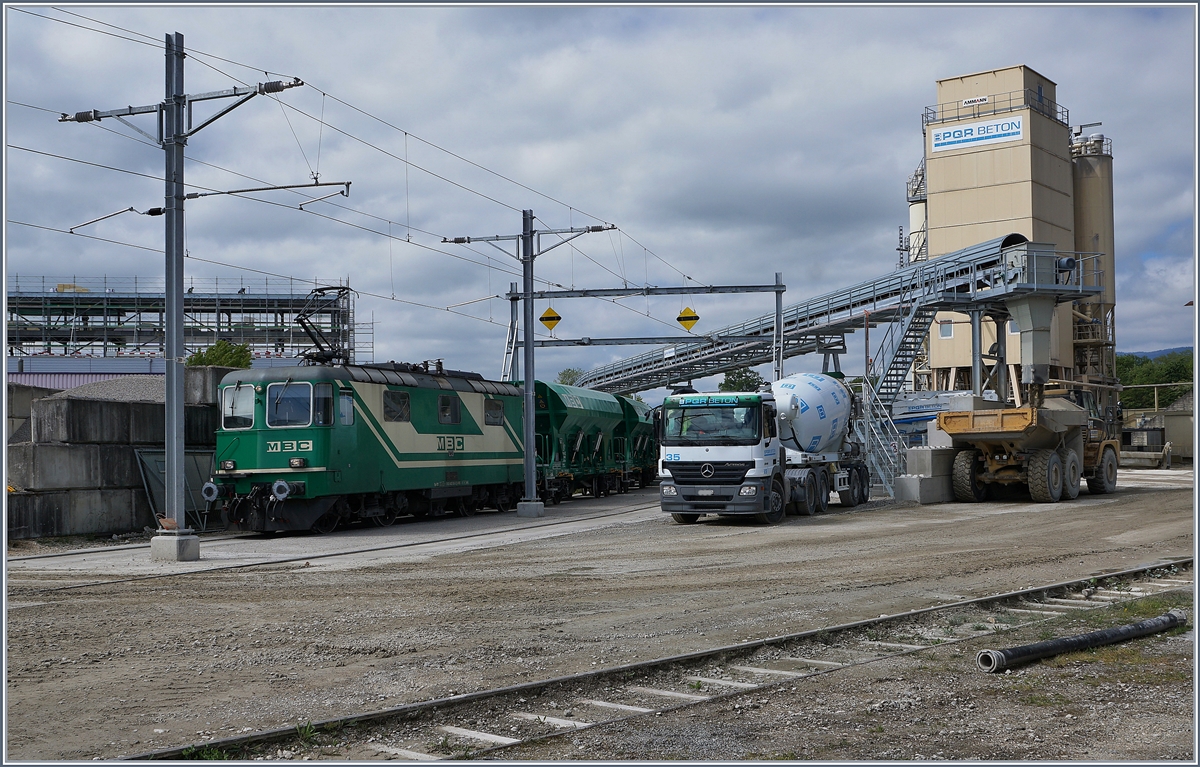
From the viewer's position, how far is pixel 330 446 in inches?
804

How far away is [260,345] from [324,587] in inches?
2548

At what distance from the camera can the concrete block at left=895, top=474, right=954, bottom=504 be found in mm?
27078

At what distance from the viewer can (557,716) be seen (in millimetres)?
6898

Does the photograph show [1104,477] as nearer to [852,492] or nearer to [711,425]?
[852,492]

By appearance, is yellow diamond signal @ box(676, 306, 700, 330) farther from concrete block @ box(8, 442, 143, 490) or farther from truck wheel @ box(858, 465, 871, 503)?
concrete block @ box(8, 442, 143, 490)

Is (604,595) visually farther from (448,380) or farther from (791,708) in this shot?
(448,380)

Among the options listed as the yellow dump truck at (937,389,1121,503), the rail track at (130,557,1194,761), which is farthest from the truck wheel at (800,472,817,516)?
Result: the rail track at (130,557,1194,761)

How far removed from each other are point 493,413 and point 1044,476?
14291 mm

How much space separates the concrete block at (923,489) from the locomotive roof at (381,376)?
36.2ft

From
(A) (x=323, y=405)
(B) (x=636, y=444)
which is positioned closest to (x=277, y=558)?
(A) (x=323, y=405)

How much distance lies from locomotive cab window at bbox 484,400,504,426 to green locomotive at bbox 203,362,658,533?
3cm

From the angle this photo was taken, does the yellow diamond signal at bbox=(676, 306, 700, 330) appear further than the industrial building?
No

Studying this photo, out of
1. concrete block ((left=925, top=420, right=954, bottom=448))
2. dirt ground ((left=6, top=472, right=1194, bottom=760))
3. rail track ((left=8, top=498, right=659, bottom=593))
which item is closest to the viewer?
dirt ground ((left=6, top=472, right=1194, bottom=760))

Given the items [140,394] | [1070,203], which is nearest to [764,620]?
[140,394]
